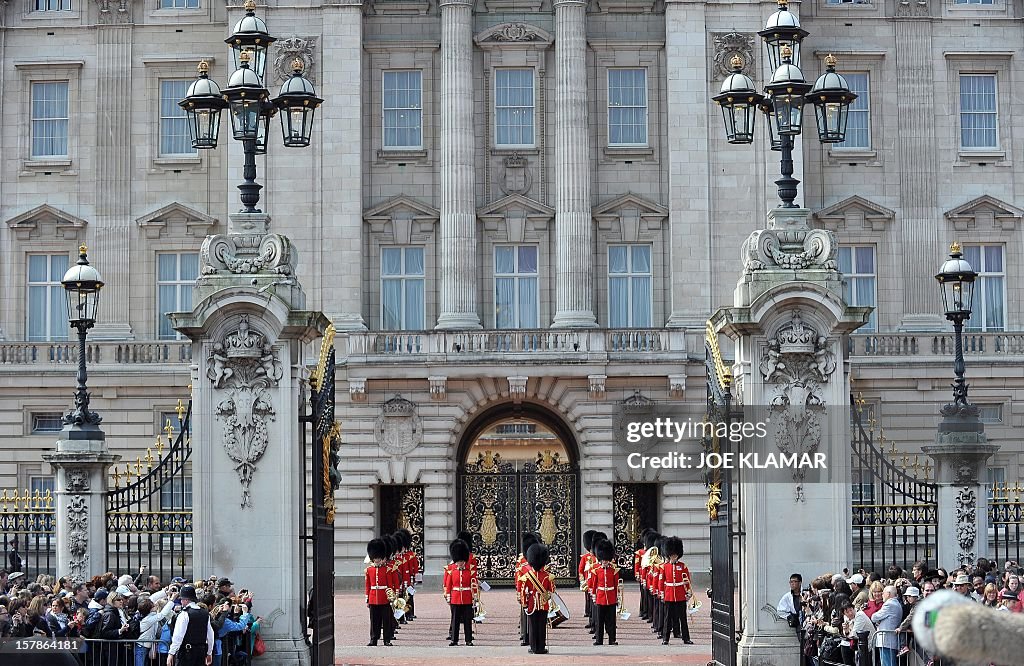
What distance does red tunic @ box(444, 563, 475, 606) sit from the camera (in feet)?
81.9

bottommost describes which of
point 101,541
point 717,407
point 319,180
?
point 101,541

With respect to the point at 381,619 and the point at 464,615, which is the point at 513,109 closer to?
the point at 464,615

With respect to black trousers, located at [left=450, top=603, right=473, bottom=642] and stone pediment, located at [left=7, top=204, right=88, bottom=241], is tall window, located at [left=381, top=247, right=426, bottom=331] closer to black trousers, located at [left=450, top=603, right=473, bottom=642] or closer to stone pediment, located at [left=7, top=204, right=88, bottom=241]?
stone pediment, located at [left=7, top=204, right=88, bottom=241]

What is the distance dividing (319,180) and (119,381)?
→ 686 centimetres

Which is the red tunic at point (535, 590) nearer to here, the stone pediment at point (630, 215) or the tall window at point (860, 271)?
the stone pediment at point (630, 215)

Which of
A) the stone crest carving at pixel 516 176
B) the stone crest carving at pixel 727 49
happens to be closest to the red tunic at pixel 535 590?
the stone crest carving at pixel 516 176

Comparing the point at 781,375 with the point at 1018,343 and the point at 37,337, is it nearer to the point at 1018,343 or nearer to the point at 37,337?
the point at 1018,343

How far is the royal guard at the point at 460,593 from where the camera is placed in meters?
24.8

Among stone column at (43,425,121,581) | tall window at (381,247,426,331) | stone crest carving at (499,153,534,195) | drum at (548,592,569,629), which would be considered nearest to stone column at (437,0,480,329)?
tall window at (381,247,426,331)

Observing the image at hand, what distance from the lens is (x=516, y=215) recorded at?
43.7 meters

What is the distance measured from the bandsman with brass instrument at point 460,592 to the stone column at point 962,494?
6873 mm

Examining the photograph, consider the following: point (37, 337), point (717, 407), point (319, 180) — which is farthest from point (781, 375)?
point (37, 337)

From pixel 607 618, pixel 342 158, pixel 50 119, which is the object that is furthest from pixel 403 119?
pixel 607 618

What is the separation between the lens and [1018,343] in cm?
4322
